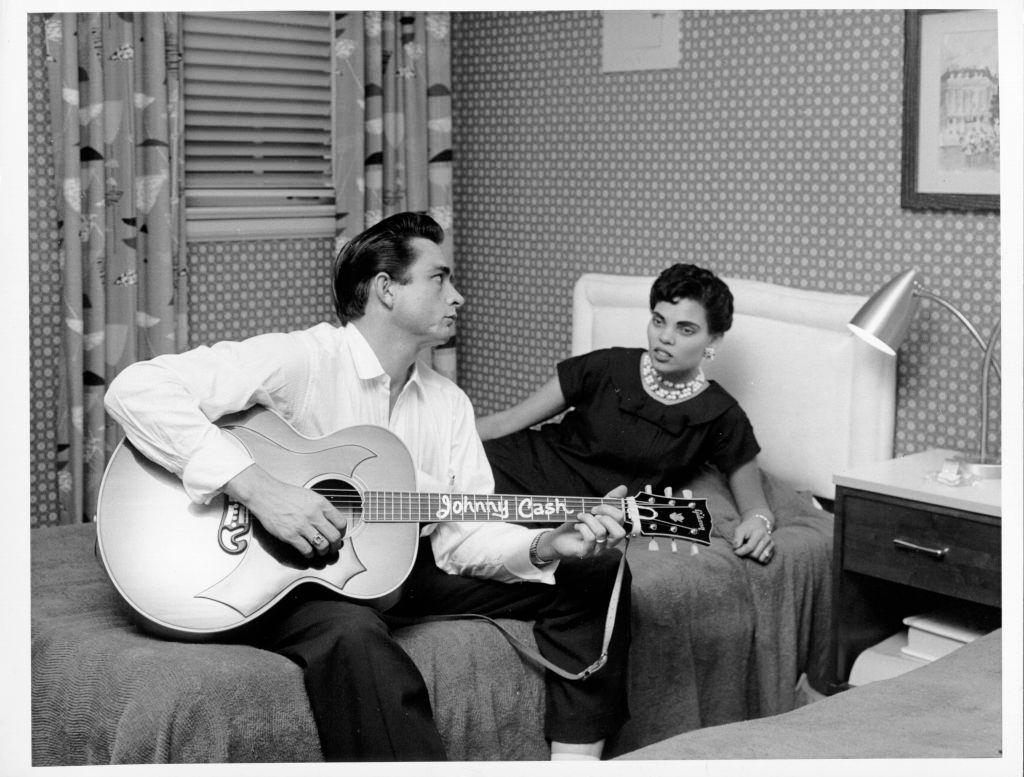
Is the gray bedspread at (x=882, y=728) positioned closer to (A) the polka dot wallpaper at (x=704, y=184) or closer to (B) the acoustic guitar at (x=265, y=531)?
(B) the acoustic guitar at (x=265, y=531)

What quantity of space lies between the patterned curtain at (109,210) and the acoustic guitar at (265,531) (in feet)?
4.20

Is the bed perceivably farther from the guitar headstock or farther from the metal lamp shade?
the guitar headstock

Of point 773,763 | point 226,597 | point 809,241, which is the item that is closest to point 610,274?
point 809,241

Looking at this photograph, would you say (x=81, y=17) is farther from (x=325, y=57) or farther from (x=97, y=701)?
(x=97, y=701)

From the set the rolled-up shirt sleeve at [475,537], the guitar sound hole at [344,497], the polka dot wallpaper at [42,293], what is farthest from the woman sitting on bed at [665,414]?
the polka dot wallpaper at [42,293]

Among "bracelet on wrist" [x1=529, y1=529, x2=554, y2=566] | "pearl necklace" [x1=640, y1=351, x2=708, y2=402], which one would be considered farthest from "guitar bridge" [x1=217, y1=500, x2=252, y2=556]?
"pearl necklace" [x1=640, y1=351, x2=708, y2=402]

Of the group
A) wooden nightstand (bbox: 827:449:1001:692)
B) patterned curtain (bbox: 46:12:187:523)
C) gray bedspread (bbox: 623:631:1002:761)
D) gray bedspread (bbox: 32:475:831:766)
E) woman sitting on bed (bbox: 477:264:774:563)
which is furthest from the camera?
patterned curtain (bbox: 46:12:187:523)

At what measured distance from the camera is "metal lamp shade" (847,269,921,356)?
2.47 metres

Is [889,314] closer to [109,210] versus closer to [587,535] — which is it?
[587,535]

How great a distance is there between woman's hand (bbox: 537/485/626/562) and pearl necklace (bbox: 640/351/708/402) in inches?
27.0

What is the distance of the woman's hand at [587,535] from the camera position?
1.89 m

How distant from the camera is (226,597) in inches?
71.6

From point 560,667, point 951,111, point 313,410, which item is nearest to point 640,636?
point 560,667

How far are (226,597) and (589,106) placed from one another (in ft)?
6.41
